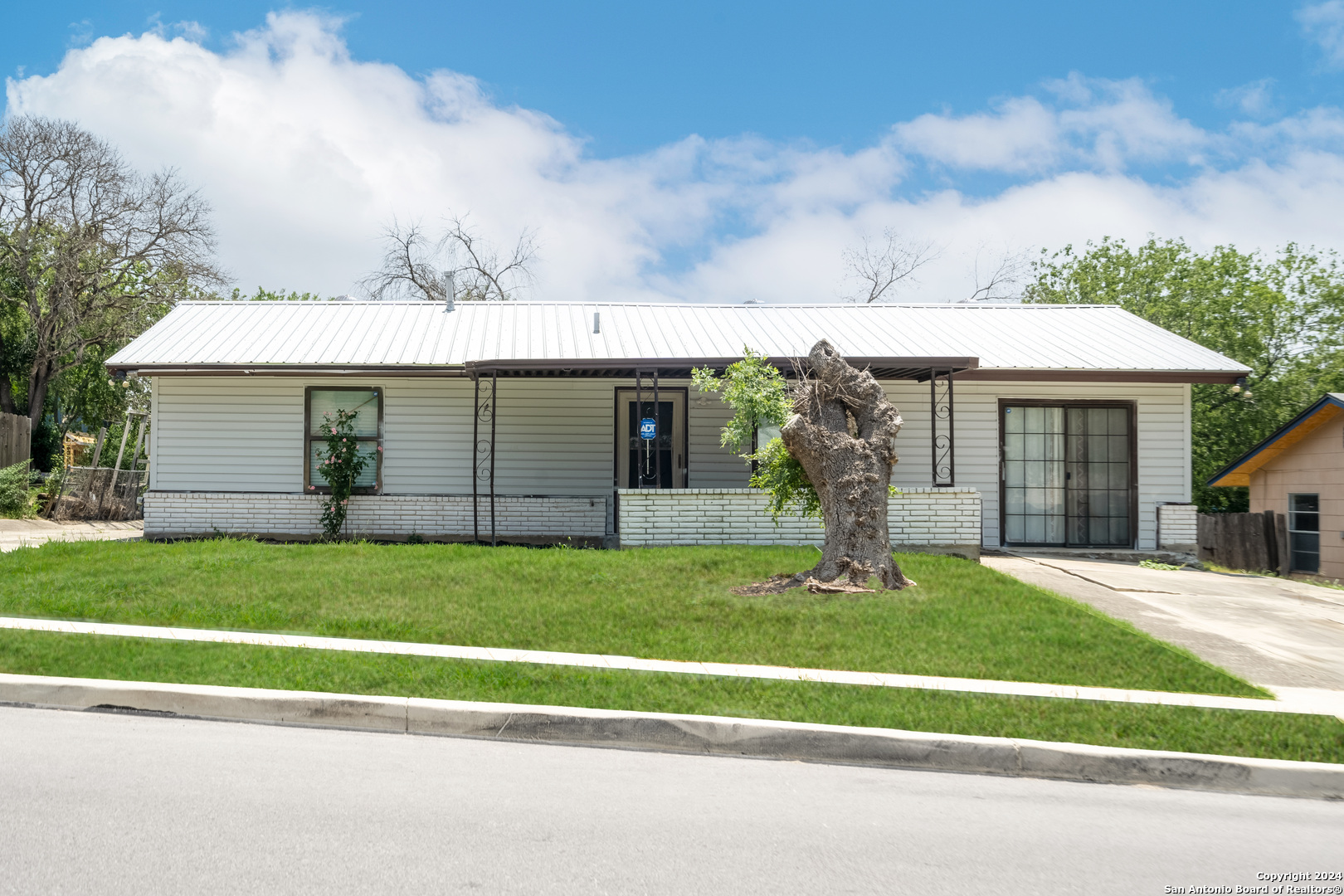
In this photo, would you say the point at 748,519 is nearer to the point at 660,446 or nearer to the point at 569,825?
the point at 660,446

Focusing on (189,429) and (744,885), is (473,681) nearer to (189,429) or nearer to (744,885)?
(744,885)

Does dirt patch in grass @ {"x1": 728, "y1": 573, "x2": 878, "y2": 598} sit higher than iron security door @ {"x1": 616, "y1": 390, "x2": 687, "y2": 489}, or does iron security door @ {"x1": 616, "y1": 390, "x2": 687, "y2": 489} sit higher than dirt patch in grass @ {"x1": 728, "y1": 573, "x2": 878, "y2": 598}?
iron security door @ {"x1": 616, "y1": 390, "x2": 687, "y2": 489}

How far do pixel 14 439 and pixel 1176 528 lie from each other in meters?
23.8

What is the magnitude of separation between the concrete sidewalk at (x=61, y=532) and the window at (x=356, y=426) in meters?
2.94

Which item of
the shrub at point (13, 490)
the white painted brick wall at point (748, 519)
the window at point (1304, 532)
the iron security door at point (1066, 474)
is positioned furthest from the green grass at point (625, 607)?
the shrub at point (13, 490)

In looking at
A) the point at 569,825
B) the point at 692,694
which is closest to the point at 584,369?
the point at 692,694

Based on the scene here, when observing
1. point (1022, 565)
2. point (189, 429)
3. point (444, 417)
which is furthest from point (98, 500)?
point (1022, 565)

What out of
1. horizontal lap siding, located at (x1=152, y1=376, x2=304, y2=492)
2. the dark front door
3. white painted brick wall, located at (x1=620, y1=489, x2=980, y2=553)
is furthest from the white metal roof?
white painted brick wall, located at (x1=620, y1=489, x2=980, y2=553)

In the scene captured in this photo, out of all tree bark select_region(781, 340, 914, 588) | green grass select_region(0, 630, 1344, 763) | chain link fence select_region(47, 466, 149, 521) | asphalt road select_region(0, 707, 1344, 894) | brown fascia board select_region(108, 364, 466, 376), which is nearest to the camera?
asphalt road select_region(0, 707, 1344, 894)

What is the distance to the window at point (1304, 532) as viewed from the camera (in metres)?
13.6

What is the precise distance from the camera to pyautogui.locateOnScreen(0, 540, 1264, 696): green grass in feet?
23.6

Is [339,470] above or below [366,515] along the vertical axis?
above

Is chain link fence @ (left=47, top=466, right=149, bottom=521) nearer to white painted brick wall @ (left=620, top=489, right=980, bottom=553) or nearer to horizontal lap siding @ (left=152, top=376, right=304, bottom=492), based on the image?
horizontal lap siding @ (left=152, top=376, right=304, bottom=492)

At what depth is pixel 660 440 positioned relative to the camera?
50.0 ft
